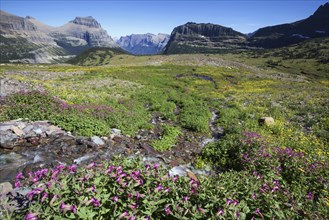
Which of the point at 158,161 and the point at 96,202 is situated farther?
the point at 158,161

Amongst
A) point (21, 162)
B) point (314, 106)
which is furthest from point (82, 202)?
point (314, 106)

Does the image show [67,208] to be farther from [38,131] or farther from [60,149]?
[38,131]

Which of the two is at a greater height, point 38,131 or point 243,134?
point 38,131

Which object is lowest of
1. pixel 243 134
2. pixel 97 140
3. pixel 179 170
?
pixel 179 170

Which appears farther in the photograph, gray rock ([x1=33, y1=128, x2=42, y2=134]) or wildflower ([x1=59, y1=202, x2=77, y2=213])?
gray rock ([x1=33, y1=128, x2=42, y2=134])

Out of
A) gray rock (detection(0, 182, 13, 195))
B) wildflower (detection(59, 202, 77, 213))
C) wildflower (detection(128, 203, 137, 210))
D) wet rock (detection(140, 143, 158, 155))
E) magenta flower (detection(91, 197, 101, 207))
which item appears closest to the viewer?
wildflower (detection(59, 202, 77, 213))

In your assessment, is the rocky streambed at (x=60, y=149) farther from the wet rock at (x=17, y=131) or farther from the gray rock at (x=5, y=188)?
the gray rock at (x=5, y=188)

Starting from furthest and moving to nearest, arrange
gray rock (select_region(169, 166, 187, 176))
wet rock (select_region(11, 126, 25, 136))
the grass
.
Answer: wet rock (select_region(11, 126, 25, 136)), gray rock (select_region(169, 166, 187, 176)), the grass

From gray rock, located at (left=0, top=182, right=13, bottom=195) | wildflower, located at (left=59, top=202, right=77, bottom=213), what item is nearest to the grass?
wildflower, located at (left=59, top=202, right=77, bottom=213)

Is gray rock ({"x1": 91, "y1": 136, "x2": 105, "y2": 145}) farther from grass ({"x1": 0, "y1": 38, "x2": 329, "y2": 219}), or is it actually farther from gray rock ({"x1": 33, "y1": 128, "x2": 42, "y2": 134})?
gray rock ({"x1": 33, "y1": 128, "x2": 42, "y2": 134})

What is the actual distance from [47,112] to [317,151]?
1615cm

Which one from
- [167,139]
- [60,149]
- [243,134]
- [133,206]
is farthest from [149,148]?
[133,206]

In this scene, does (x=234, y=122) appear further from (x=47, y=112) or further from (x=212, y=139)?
(x=47, y=112)

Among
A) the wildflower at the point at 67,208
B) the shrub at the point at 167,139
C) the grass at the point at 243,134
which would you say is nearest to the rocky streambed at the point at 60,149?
the shrub at the point at 167,139
